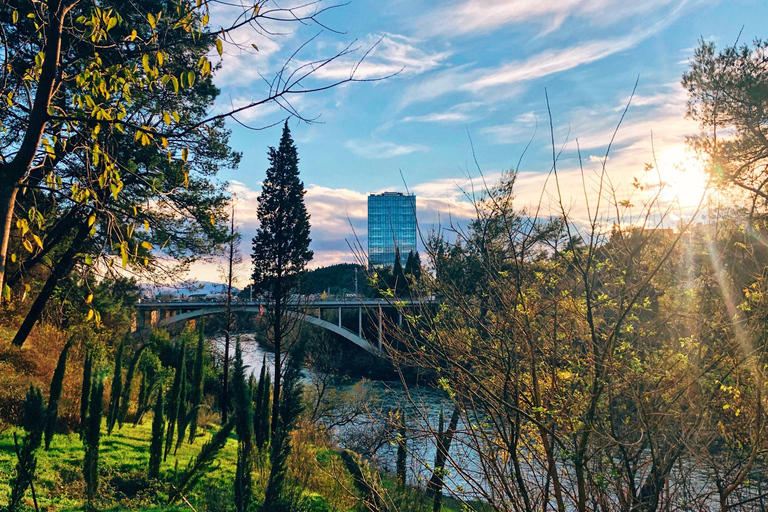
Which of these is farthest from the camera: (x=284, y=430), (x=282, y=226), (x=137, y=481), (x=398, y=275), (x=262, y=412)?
(x=282, y=226)

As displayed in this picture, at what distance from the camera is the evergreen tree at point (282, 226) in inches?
854

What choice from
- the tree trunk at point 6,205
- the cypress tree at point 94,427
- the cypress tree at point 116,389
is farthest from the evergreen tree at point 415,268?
the cypress tree at point 116,389

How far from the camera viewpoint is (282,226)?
72.3 feet

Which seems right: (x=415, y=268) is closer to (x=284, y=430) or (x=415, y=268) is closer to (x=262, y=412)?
(x=262, y=412)

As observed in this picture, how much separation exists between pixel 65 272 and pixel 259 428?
19.5 feet

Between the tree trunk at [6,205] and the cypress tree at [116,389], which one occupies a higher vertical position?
the tree trunk at [6,205]

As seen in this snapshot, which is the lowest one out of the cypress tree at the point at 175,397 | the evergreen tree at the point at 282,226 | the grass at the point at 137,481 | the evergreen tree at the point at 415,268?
the grass at the point at 137,481

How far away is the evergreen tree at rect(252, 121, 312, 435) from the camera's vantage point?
21.7 m

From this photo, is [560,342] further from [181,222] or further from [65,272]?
[65,272]

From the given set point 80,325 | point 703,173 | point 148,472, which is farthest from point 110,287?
point 703,173

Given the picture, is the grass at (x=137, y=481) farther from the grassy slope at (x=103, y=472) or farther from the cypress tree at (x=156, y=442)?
the cypress tree at (x=156, y=442)

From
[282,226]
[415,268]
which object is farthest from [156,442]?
→ [282,226]

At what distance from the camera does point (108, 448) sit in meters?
9.02

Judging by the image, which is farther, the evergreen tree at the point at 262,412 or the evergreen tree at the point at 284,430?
the evergreen tree at the point at 262,412
